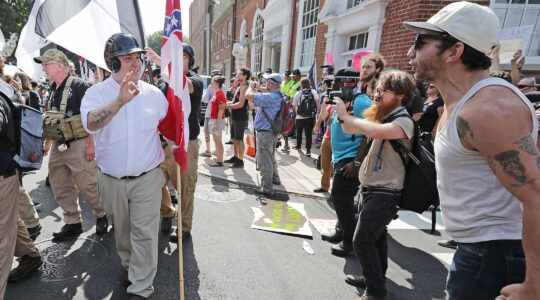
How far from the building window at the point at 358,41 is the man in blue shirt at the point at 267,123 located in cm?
477

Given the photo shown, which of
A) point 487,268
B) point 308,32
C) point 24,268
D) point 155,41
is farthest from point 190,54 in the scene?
point 155,41

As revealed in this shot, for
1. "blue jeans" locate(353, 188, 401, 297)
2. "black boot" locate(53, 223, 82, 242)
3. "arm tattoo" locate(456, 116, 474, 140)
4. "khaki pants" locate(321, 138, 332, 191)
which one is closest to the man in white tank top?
"arm tattoo" locate(456, 116, 474, 140)

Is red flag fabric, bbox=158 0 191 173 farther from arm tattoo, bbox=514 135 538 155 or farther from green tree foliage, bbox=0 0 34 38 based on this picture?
green tree foliage, bbox=0 0 34 38

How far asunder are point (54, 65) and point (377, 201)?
11.8 ft

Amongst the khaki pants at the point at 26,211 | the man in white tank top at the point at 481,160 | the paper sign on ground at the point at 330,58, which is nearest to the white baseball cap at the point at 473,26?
the man in white tank top at the point at 481,160

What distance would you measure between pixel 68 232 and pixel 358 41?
8.59 metres

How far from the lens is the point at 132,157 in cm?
223

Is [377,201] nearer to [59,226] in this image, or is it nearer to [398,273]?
[398,273]

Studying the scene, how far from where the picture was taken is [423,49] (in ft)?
4.58

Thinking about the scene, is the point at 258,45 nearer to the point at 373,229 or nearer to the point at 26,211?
the point at 26,211

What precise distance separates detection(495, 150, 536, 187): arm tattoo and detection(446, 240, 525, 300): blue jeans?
36 cm

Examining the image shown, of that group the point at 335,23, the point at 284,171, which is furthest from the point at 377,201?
the point at 335,23

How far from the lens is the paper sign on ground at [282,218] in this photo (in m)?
3.82

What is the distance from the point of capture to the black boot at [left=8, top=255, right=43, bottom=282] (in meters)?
2.54
